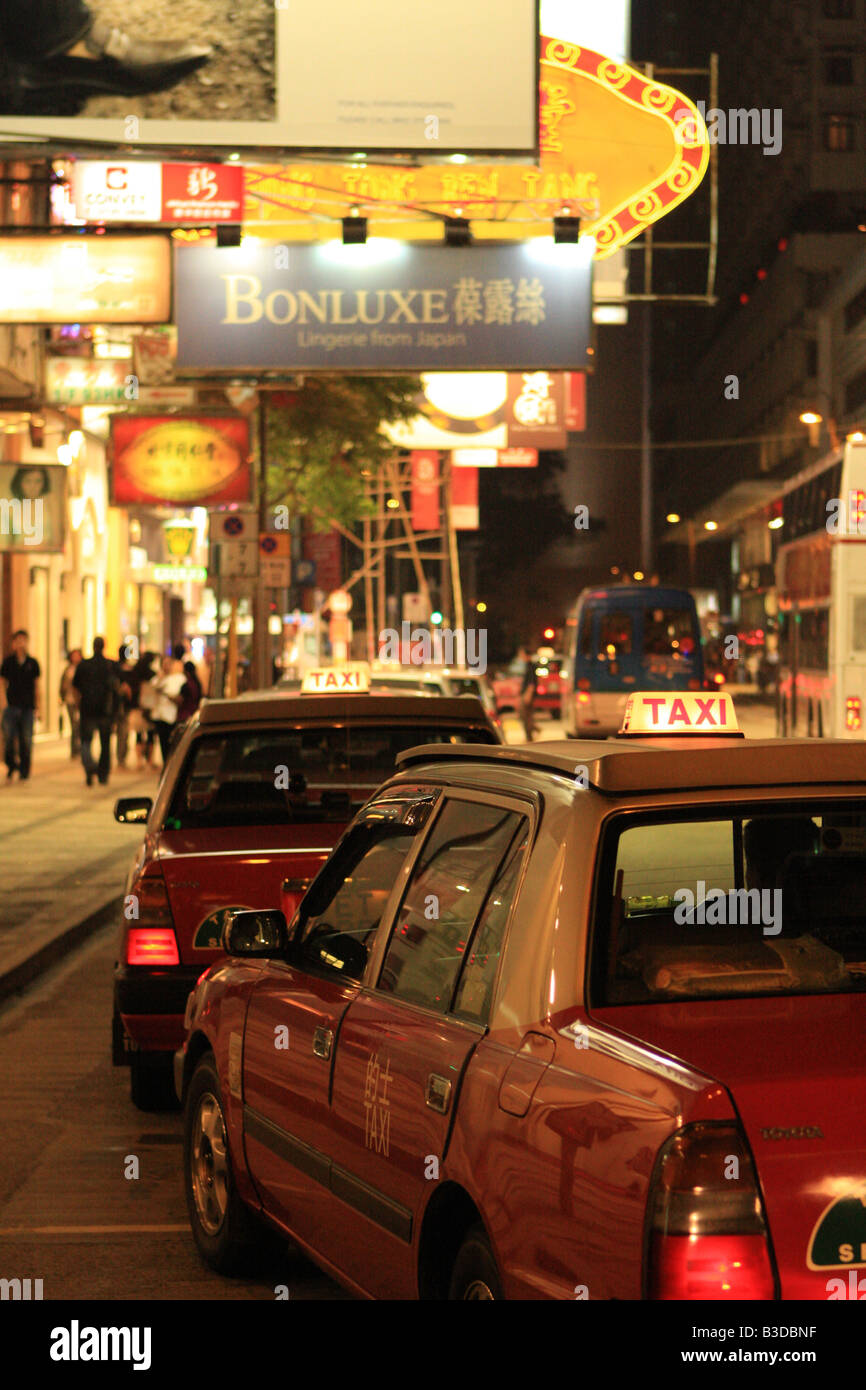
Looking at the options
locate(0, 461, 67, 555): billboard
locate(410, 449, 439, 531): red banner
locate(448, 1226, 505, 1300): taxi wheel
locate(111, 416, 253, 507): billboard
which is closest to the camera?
locate(448, 1226, 505, 1300): taxi wheel

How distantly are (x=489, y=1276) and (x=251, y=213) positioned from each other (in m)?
19.4

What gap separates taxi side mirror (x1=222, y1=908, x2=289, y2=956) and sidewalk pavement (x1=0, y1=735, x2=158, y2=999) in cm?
564

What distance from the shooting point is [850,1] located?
341 feet

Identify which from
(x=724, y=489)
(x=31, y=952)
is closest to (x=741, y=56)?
(x=724, y=489)

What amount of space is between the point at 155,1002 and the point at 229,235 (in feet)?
41.6

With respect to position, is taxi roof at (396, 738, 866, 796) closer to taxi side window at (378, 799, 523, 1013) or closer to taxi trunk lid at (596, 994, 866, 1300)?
taxi side window at (378, 799, 523, 1013)

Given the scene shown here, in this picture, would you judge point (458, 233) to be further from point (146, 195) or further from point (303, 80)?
point (146, 195)

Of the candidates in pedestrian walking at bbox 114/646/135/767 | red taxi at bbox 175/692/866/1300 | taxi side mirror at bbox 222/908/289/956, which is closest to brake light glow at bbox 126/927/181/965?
red taxi at bbox 175/692/866/1300

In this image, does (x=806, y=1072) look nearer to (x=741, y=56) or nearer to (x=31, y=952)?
(x=31, y=952)

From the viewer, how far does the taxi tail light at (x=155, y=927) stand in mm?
7496

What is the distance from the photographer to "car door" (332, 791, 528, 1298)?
4.00m

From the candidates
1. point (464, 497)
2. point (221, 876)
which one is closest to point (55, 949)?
point (221, 876)

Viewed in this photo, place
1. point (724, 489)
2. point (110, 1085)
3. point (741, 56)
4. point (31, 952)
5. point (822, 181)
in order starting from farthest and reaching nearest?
point (741, 56) < point (724, 489) < point (822, 181) < point (31, 952) < point (110, 1085)

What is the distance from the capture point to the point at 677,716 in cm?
506
